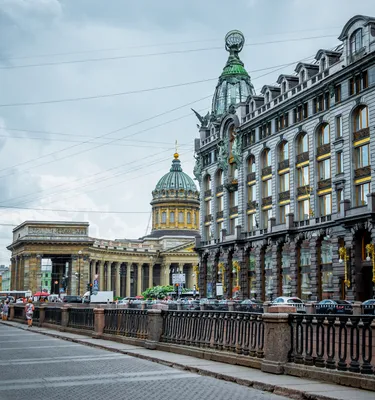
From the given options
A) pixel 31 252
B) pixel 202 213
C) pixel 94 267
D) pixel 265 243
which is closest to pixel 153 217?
pixel 94 267

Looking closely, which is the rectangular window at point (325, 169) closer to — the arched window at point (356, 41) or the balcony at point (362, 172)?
the balcony at point (362, 172)

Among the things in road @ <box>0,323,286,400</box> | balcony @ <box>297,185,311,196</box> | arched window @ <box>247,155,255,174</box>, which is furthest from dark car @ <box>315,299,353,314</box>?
arched window @ <box>247,155,255,174</box>

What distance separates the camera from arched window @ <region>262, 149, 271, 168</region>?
259 ft

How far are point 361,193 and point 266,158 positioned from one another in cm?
2026

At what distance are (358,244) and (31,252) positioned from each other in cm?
9043

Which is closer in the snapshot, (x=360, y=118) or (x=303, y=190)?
(x=360, y=118)

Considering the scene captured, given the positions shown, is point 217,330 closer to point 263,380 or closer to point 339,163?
point 263,380

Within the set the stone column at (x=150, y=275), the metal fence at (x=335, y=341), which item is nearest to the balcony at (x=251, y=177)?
the metal fence at (x=335, y=341)

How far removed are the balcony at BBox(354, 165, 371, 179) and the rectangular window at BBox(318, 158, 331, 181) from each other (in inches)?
203

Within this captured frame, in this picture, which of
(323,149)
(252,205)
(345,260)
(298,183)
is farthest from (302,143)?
(345,260)

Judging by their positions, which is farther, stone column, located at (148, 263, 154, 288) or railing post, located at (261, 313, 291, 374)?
stone column, located at (148, 263, 154, 288)

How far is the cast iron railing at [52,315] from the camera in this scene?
1737 inches

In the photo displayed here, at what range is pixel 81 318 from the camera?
37094 mm

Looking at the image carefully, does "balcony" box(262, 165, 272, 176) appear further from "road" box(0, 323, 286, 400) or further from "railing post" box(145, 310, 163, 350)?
"road" box(0, 323, 286, 400)
